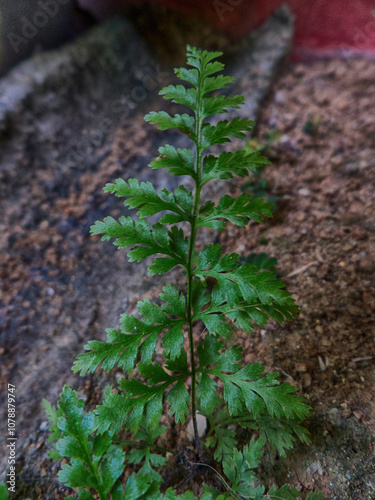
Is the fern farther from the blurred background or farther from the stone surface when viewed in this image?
the blurred background

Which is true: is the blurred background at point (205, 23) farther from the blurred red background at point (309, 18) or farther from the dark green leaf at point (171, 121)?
the dark green leaf at point (171, 121)

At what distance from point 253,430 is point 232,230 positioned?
124 cm

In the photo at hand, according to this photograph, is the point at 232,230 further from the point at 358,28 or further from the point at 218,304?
the point at 358,28

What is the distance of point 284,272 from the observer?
6.22 feet

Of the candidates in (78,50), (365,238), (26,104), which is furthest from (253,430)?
(78,50)

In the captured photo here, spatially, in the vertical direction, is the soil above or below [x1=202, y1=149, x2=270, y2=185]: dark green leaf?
below

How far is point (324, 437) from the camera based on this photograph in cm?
131
